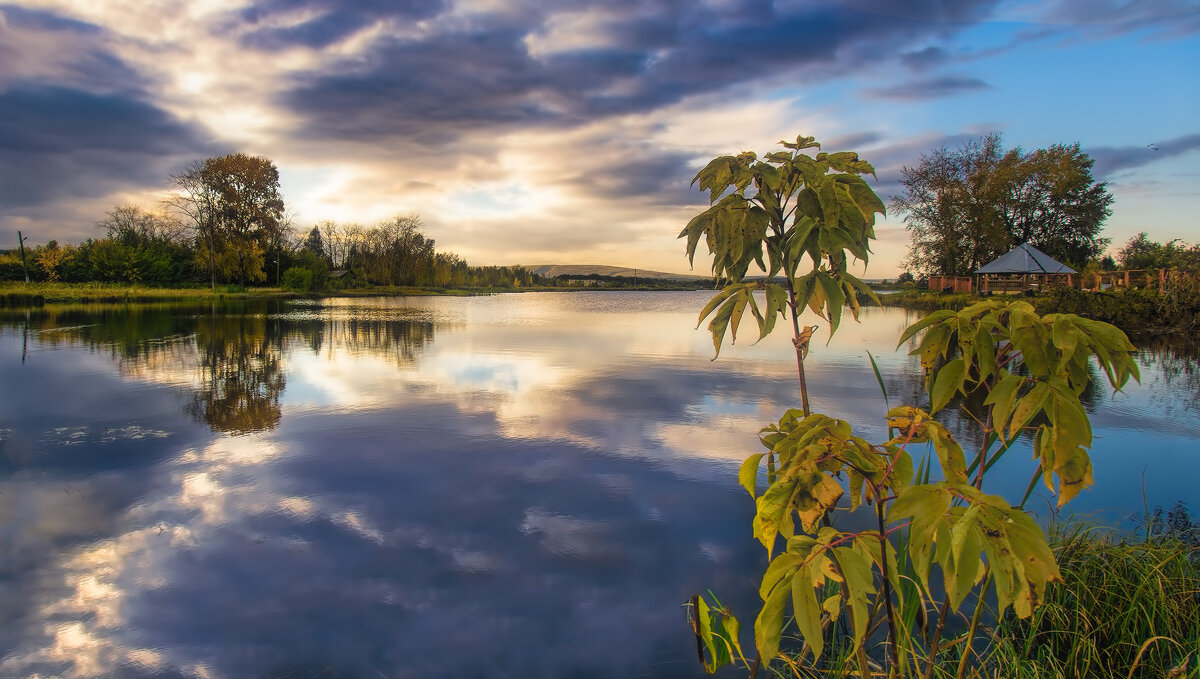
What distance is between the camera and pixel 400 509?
4551mm

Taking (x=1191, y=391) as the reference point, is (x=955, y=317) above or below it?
above

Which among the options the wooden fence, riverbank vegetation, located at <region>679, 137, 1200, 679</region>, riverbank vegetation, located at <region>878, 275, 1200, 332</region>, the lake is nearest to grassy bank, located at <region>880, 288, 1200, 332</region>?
riverbank vegetation, located at <region>878, 275, 1200, 332</region>

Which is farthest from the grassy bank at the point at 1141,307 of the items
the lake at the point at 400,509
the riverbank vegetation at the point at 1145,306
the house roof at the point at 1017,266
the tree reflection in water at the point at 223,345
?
the tree reflection in water at the point at 223,345

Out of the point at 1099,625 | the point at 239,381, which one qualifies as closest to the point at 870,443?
the point at 1099,625

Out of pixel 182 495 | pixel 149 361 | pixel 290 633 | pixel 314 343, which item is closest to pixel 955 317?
pixel 290 633

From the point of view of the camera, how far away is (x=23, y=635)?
9.74 feet

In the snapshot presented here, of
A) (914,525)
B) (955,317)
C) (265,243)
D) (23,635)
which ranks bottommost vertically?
(23,635)

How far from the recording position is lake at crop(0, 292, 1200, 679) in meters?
2.95

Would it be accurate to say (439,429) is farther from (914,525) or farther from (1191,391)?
(1191,391)

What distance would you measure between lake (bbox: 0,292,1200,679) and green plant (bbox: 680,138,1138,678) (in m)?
1.82

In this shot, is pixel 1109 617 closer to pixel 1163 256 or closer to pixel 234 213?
pixel 1163 256

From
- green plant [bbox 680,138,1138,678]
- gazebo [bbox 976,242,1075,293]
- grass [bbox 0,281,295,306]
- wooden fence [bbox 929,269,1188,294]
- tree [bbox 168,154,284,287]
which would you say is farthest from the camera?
tree [bbox 168,154,284,287]

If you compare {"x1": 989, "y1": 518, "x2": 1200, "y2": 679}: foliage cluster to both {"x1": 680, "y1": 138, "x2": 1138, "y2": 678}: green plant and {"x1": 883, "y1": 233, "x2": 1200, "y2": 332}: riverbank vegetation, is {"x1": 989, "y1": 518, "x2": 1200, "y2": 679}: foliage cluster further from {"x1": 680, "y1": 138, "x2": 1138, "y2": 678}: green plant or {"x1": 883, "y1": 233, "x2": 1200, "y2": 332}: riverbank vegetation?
{"x1": 883, "y1": 233, "x2": 1200, "y2": 332}: riverbank vegetation

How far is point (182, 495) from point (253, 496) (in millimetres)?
616
